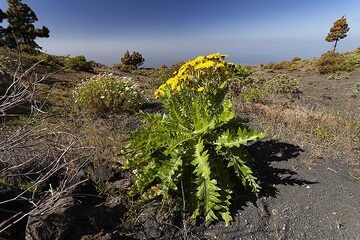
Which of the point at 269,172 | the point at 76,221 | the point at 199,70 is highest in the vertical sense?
the point at 199,70

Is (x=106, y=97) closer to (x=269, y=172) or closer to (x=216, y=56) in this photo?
(x=216, y=56)

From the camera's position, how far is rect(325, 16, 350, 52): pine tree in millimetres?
40375

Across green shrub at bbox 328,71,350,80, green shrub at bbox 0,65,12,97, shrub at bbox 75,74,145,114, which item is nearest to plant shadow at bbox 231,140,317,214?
shrub at bbox 75,74,145,114

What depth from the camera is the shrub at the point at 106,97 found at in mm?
7156

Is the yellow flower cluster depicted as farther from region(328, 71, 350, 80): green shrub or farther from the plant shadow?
region(328, 71, 350, 80): green shrub

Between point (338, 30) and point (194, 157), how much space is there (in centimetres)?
4489

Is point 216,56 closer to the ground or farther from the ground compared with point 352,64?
farther from the ground

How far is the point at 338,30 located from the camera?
40.8 m

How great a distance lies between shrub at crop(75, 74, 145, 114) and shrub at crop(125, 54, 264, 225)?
3369 mm

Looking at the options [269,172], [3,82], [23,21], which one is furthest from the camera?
[23,21]

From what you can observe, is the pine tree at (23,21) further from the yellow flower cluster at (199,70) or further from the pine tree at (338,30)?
the pine tree at (338,30)

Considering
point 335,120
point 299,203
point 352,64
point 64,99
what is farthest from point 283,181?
point 352,64

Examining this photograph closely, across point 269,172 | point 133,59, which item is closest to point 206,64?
point 269,172

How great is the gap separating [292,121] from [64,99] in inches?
256
